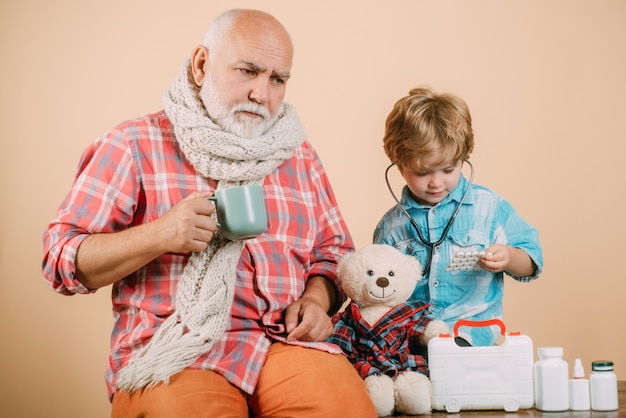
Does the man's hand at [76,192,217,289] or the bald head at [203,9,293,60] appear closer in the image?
the man's hand at [76,192,217,289]

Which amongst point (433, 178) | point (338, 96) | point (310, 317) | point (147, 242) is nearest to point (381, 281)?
point (310, 317)

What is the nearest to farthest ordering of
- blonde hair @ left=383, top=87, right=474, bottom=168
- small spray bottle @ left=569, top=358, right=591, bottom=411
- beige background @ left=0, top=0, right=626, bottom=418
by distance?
small spray bottle @ left=569, top=358, right=591, bottom=411 → blonde hair @ left=383, top=87, right=474, bottom=168 → beige background @ left=0, top=0, right=626, bottom=418

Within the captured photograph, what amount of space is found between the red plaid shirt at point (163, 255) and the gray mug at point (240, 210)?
0.16 meters

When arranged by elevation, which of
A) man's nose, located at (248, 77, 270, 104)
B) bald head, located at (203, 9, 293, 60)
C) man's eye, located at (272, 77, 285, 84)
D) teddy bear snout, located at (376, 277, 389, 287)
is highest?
bald head, located at (203, 9, 293, 60)

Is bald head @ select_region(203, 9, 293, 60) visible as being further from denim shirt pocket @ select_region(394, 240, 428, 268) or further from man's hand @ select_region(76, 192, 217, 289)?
denim shirt pocket @ select_region(394, 240, 428, 268)

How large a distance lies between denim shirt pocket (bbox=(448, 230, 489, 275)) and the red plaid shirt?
0.38m

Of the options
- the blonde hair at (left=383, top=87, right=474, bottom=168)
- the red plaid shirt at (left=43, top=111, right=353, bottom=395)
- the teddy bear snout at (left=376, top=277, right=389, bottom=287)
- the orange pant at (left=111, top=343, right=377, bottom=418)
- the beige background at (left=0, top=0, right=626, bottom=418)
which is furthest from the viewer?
the beige background at (left=0, top=0, right=626, bottom=418)

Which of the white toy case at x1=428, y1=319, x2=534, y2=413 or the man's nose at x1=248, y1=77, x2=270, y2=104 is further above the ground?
the man's nose at x1=248, y1=77, x2=270, y2=104

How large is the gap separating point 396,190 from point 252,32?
1.19 meters

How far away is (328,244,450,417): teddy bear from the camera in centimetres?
169

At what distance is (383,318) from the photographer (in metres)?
1.74

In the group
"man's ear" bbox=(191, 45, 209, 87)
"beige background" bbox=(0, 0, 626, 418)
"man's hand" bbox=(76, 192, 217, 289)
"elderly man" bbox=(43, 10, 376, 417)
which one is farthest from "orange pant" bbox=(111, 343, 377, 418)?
"beige background" bbox=(0, 0, 626, 418)

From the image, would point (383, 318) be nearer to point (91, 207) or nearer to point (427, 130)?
point (427, 130)

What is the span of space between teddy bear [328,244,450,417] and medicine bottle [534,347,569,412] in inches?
8.7
